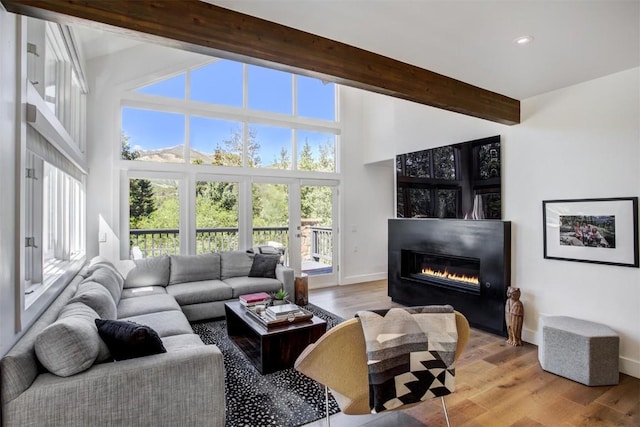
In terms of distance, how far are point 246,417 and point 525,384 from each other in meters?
2.28

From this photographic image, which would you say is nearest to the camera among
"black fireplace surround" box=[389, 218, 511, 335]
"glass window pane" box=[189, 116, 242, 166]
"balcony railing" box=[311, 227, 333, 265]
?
"black fireplace surround" box=[389, 218, 511, 335]

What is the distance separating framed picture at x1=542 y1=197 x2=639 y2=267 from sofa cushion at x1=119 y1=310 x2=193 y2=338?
3.70m

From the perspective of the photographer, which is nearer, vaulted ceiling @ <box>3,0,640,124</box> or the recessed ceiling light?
vaulted ceiling @ <box>3,0,640,124</box>

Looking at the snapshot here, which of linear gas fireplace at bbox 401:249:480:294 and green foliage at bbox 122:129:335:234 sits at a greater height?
green foliage at bbox 122:129:335:234

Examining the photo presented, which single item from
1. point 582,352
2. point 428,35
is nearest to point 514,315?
point 582,352

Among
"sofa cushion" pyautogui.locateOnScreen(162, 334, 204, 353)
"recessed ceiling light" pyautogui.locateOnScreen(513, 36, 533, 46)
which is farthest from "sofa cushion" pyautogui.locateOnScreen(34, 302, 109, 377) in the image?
"recessed ceiling light" pyautogui.locateOnScreen(513, 36, 533, 46)

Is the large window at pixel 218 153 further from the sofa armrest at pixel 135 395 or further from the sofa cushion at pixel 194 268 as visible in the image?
the sofa armrest at pixel 135 395

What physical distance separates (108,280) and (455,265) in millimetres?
4136

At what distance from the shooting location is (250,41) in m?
2.10

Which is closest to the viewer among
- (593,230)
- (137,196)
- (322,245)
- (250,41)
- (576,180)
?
(250,41)

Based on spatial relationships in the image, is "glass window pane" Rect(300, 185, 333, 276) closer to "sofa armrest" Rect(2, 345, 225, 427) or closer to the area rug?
the area rug

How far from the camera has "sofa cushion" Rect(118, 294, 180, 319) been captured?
331cm

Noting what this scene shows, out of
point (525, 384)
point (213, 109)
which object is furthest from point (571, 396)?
point (213, 109)

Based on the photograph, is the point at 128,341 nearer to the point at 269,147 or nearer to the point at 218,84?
the point at 269,147
